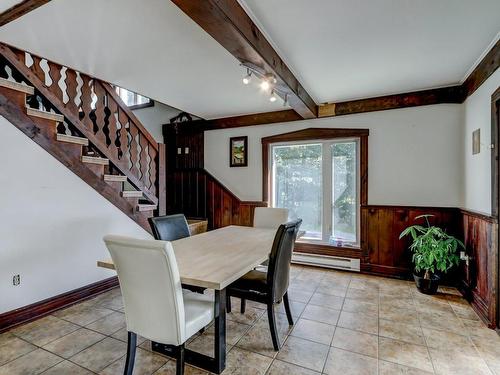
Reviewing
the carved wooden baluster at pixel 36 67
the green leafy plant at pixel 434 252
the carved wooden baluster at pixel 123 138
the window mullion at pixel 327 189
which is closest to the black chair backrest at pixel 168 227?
the carved wooden baluster at pixel 123 138

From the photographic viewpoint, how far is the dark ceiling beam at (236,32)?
158 cm

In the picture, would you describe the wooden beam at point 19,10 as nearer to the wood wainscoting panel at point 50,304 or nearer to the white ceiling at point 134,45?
the white ceiling at point 134,45

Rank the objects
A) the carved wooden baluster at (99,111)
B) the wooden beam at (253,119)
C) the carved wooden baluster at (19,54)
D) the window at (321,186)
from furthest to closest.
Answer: the wooden beam at (253,119)
the window at (321,186)
the carved wooden baluster at (99,111)
the carved wooden baluster at (19,54)

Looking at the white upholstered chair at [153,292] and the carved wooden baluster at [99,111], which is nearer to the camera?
the white upholstered chair at [153,292]

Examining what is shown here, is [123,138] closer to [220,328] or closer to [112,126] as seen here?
[112,126]

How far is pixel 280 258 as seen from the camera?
2.13 m

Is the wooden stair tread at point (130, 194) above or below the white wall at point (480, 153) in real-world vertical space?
below

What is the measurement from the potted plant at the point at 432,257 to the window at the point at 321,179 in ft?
2.89

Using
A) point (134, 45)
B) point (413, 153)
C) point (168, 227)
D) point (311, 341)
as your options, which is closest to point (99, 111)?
point (134, 45)

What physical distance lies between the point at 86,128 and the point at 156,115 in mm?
2493

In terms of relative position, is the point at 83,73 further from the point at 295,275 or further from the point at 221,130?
the point at 295,275

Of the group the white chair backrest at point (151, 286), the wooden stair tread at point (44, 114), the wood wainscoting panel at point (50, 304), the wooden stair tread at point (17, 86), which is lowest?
the wood wainscoting panel at point (50, 304)

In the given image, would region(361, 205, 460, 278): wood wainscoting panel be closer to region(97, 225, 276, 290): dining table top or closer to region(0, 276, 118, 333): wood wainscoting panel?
region(97, 225, 276, 290): dining table top

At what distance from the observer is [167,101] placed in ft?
12.9
